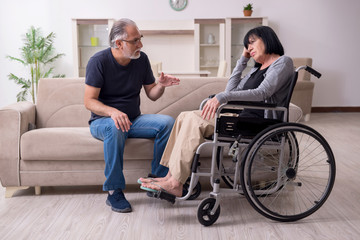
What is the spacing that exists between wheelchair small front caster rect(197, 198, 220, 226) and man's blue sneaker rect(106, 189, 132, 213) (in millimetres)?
426

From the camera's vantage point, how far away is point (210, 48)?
6141 mm

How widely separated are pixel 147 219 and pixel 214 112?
0.65m

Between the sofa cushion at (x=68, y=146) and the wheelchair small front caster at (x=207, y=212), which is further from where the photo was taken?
the sofa cushion at (x=68, y=146)

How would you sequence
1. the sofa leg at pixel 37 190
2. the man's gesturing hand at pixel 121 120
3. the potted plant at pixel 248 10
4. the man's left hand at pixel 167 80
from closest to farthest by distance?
the man's gesturing hand at pixel 121 120
the man's left hand at pixel 167 80
the sofa leg at pixel 37 190
the potted plant at pixel 248 10

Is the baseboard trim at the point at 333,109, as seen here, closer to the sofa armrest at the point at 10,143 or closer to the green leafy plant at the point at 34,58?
the green leafy plant at the point at 34,58

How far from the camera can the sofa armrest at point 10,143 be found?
2338 millimetres

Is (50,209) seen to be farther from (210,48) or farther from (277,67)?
(210,48)

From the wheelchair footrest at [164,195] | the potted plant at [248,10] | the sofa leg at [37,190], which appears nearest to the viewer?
the wheelchair footrest at [164,195]

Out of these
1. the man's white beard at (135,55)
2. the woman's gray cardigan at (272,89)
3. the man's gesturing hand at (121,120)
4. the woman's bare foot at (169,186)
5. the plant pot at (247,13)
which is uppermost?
the plant pot at (247,13)

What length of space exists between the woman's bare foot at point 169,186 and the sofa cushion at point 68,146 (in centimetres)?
35

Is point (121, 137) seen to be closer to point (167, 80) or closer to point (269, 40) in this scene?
point (167, 80)

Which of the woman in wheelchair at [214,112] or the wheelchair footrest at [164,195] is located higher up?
the woman in wheelchair at [214,112]

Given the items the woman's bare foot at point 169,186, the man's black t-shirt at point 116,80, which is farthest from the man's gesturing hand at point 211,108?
the man's black t-shirt at point 116,80

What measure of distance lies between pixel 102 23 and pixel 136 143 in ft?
13.3
